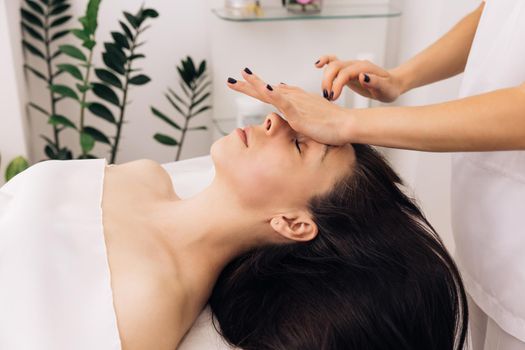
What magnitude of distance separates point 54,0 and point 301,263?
4.25ft

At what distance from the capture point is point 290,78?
2002mm

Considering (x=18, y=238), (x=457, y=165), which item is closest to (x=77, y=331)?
(x=18, y=238)

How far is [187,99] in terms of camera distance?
2.10 m

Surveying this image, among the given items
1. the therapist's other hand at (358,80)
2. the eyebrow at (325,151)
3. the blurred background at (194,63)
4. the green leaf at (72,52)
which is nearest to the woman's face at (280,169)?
the eyebrow at (325,151)

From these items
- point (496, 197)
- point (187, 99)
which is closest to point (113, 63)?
point (187, 99)

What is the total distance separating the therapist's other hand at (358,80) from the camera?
105 cm

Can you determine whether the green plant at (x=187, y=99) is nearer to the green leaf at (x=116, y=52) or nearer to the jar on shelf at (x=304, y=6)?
the green leaf at (x=116, y=52)

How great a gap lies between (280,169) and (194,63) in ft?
3.58

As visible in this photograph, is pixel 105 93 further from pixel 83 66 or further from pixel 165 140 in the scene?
pixel 165 140

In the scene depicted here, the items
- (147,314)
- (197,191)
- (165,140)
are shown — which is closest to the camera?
(147,314)

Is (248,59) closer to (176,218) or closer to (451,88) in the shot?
(451,88)

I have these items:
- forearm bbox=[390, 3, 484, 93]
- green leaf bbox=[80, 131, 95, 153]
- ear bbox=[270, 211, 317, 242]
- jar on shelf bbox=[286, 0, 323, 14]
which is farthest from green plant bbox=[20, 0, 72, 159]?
forearm bbox=[390, 3, 484, 93]

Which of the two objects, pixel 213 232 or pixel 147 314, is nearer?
pixel 147 314

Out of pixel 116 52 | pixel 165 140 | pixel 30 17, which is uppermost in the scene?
pixel 30 17
